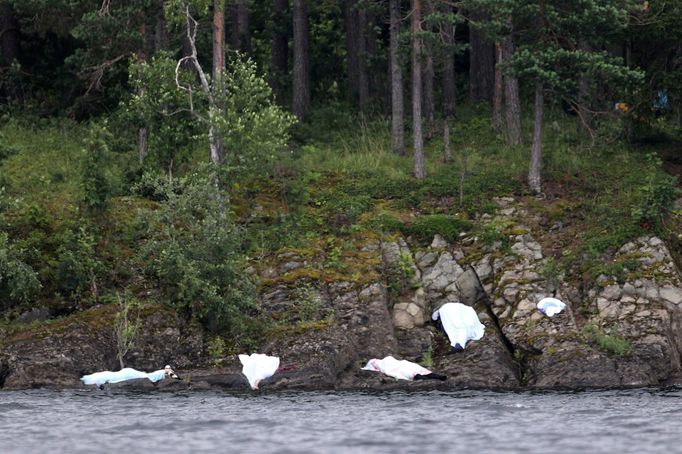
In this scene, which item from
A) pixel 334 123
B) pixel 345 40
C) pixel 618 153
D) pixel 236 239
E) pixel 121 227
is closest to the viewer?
pixel 236 239

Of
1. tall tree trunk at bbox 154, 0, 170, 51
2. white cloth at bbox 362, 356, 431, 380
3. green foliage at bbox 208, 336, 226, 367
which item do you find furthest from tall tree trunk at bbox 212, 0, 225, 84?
white cloth at bbox 362, 356, 431, 380

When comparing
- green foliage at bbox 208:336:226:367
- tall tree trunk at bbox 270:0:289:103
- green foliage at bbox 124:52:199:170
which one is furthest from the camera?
tall tree trunk at bbox 270:0:289:103

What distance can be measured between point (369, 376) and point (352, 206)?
692cm

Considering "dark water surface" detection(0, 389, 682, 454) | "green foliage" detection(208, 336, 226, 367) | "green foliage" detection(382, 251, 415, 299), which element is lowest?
"dark water surface" detection(0, 389, 682, 454)

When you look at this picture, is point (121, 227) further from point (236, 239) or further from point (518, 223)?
point (518, 223)

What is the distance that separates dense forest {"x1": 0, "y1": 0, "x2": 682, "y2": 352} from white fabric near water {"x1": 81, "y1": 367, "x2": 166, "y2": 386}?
183cm

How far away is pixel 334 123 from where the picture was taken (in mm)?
40375

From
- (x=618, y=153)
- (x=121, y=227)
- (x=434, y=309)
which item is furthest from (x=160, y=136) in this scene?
(x=618, y=153)

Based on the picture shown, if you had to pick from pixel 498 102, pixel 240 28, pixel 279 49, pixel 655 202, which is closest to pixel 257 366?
pixel 655 202

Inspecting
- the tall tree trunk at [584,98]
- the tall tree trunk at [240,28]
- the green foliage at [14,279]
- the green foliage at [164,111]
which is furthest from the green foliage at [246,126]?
the tall tree trunk at [240,28]

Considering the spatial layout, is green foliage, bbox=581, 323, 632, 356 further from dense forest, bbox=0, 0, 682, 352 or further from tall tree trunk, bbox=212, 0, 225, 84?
tall tree trunk, bbox=212, 0, 225, 84

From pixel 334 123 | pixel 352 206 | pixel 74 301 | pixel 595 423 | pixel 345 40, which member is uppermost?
pixel 345 40

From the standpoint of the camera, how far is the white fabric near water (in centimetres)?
2583

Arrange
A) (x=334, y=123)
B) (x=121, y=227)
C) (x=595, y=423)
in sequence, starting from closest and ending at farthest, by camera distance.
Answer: (x=595, y=423), (x=121, y=227), (x=334, y=123)
